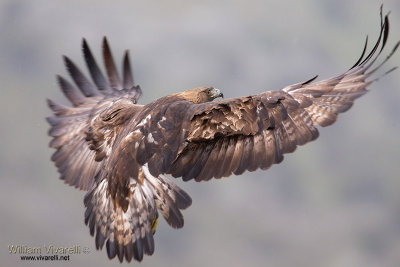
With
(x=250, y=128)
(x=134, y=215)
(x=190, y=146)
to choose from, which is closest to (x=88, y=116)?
(x=190, y=146)

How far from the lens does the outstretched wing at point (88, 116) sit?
9.07m

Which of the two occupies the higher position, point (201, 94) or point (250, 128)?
point (201, 94)

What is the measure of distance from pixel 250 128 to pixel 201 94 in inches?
77.6

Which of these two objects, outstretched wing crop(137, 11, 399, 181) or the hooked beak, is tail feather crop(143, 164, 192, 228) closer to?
outstretched wing crop(137, 11, 399, 181)

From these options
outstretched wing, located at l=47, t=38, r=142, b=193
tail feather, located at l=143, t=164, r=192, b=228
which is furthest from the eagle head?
tail feather, located at l=143, t=164, r=192, b=228

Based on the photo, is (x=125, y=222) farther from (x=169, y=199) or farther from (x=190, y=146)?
(x=190, y=146)

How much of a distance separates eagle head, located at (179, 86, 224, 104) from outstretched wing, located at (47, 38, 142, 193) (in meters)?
0.70

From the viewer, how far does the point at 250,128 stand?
26.0ft

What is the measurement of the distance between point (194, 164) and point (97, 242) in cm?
134

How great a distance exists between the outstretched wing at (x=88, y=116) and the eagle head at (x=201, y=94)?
2.30 ft

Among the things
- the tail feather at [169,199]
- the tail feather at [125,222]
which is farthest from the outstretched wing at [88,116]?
the tail feather at [169,199]

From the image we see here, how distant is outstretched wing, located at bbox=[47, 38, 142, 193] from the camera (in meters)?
9.07

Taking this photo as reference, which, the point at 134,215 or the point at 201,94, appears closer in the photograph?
the point at 134,215

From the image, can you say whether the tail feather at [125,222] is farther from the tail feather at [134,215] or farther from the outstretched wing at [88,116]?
the outstretched wing at [88,116]
